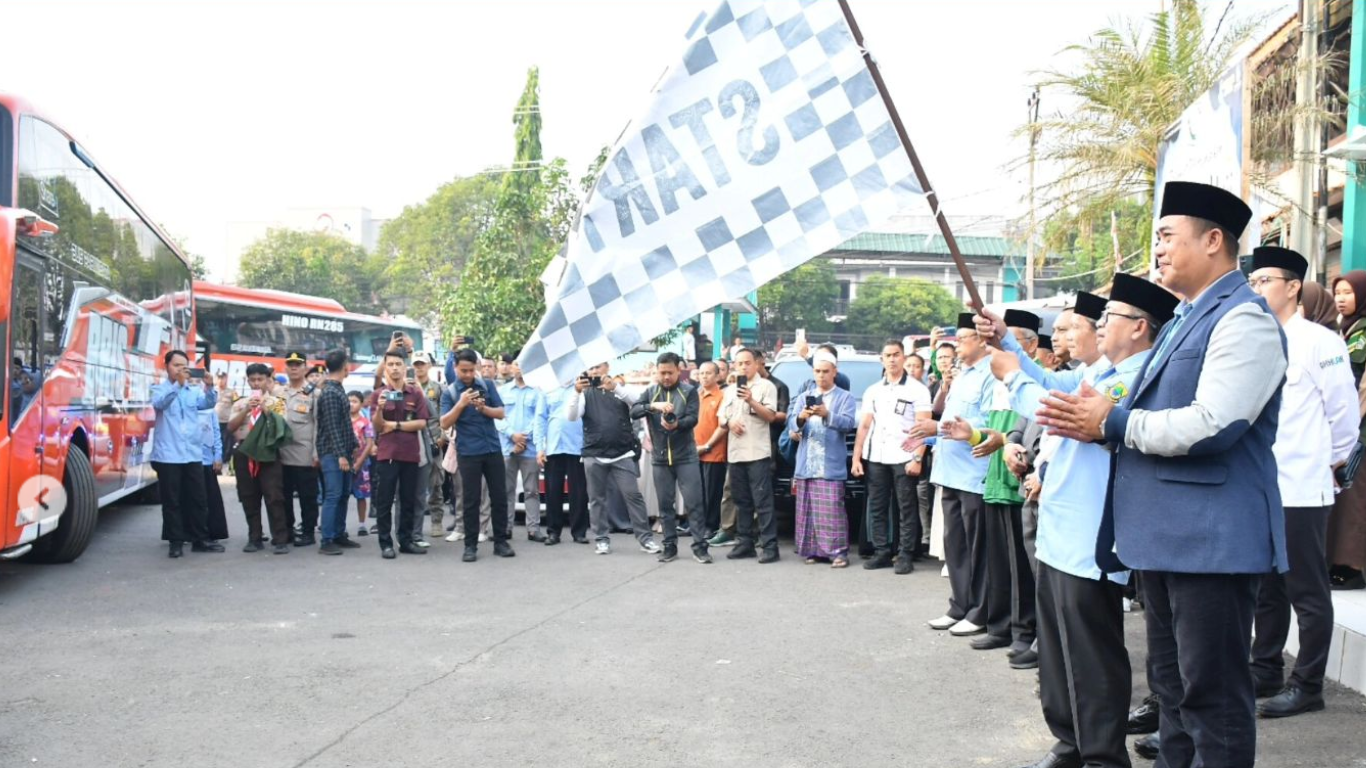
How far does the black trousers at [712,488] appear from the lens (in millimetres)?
11961

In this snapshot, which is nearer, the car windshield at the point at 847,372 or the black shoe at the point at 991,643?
the black shoe at the point at 991,643

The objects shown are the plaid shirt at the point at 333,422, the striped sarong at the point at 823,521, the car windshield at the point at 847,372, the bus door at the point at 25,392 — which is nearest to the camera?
the bus door at the point at 25,392

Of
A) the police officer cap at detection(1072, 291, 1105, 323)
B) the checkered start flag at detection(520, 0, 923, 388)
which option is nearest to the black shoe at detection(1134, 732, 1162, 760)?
the police officer cap at detection(1072, 291, 1105, 323)

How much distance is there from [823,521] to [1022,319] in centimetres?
510

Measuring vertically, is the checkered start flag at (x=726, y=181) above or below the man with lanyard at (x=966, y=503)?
above

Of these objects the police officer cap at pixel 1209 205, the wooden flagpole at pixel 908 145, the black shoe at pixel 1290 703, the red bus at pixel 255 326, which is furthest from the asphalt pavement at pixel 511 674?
the red bus at pixel 255 326

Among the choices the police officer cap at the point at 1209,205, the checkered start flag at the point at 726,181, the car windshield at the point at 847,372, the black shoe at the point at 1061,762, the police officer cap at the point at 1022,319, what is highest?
the checkered start flag at the point at 726,181

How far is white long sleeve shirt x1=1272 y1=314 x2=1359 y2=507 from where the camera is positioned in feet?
17.5

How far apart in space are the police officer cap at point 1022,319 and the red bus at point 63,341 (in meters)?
7.43

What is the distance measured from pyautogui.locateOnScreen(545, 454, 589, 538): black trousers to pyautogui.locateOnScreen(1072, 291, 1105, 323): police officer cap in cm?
768

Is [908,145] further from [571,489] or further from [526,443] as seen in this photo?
[571,489]

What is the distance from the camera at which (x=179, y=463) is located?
36.2 feet

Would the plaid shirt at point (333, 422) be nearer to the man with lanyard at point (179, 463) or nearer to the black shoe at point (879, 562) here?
the man with lanyard at point (179, 463)

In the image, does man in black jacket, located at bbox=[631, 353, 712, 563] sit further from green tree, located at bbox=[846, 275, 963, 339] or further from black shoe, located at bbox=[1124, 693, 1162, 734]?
green tree, located at bbox=[846, 275, 963, 339]
